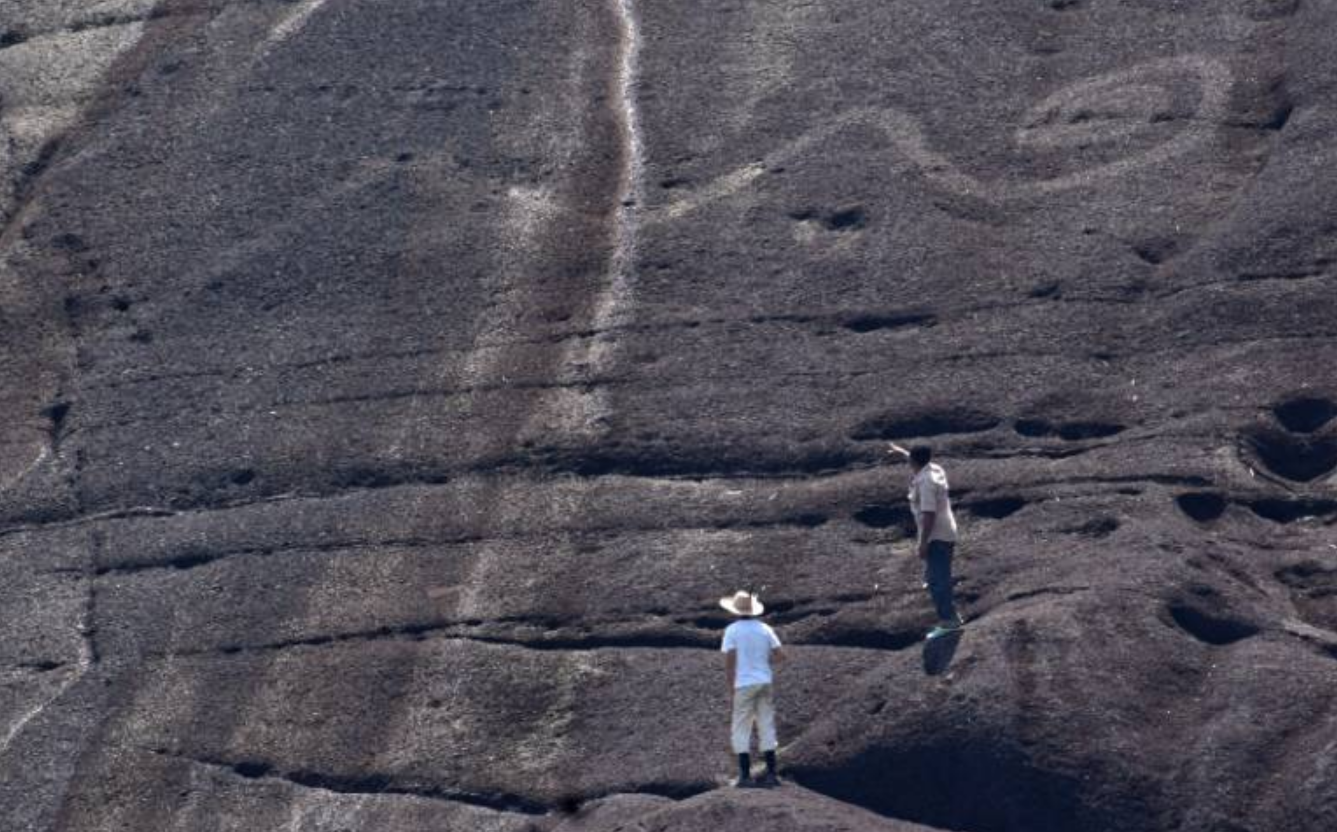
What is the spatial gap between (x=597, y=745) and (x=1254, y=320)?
6018 millimetres

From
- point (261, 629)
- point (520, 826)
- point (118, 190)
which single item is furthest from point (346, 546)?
point (118, 190)

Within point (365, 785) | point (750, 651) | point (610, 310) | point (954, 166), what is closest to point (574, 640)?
point (365, 785)

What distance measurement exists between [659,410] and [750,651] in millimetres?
3985

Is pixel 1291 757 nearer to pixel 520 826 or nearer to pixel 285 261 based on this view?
pixel 520 826

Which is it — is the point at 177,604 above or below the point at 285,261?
below

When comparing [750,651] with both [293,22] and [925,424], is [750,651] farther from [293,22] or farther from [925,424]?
[293,22]

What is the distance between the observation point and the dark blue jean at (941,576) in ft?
54.2

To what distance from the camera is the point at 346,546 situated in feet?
62.6

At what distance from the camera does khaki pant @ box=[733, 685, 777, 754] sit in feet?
51.6

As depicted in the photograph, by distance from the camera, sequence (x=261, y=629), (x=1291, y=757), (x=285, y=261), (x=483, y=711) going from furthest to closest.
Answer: (x=285, y=261) → (x=261, y=629) → (x=483, y=711) → (x=1291, y=757)

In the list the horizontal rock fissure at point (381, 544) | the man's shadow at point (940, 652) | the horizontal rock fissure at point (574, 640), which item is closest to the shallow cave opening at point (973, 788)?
the man's shadow at point (940, 652)

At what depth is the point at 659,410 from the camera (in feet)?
63.7

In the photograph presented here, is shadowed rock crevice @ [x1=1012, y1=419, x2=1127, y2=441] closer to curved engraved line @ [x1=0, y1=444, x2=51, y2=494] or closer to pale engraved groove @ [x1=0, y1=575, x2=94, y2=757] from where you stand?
pale engraved groove @ [x1=0, y1=575, x2=94, y2=757]

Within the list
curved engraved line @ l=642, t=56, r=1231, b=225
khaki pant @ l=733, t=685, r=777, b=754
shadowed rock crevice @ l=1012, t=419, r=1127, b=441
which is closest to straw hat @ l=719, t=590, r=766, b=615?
khaki pant @ l=733, t=685, r=777, b=754
